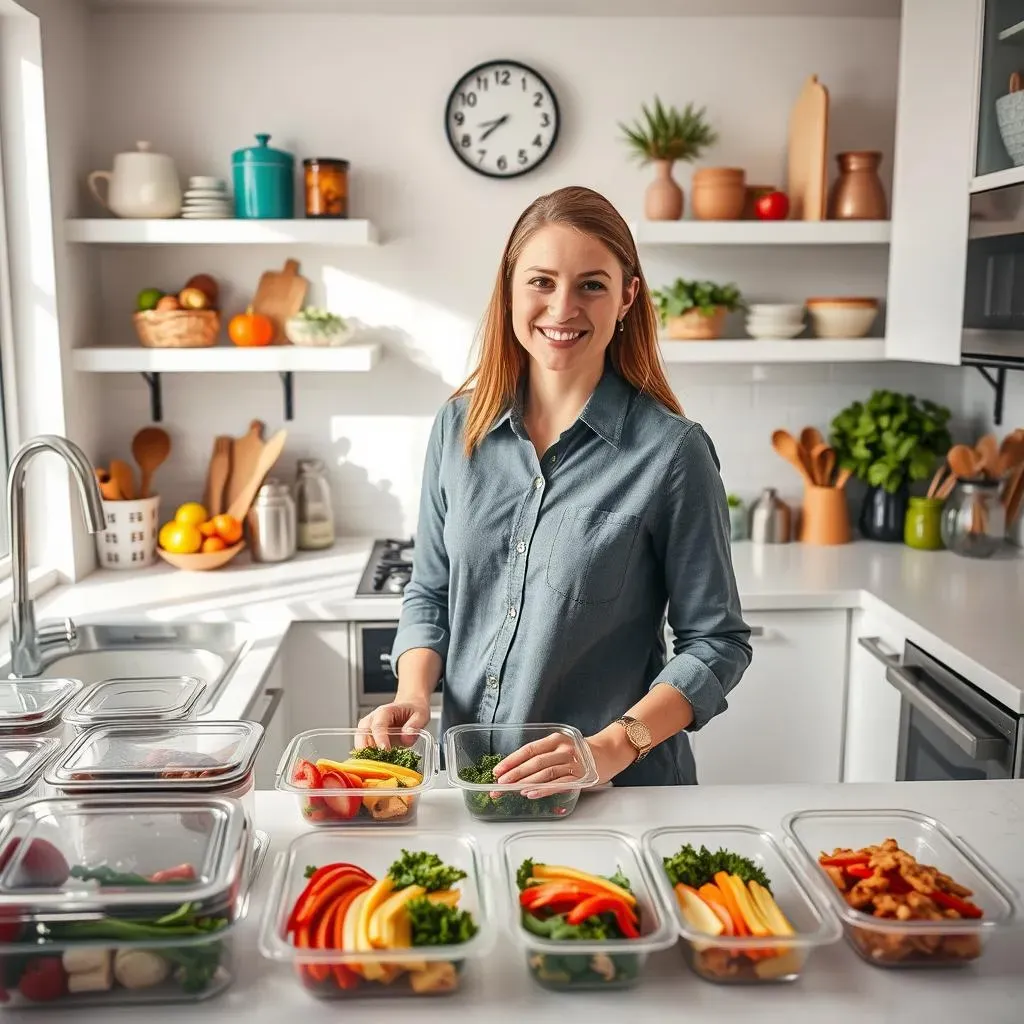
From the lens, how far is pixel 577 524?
64.0 inches

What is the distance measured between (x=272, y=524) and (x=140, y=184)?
93cm

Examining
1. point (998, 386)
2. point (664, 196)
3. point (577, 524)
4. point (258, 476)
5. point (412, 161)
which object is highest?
point (412, 161)

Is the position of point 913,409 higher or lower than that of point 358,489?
higher

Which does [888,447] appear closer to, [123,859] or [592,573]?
[592,573]

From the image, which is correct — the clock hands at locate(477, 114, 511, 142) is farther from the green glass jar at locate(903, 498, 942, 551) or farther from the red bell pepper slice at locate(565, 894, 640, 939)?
the red bell pepper slice at locate(565, 894, 640, 939)

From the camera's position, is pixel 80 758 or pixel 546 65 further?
pixel 546 65

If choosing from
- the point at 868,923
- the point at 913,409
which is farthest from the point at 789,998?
the point at 913,409

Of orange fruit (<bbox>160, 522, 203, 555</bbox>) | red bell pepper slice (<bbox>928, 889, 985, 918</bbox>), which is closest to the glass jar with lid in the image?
orange fruit (<bbox>160, 522, 203, 555</bbox>)

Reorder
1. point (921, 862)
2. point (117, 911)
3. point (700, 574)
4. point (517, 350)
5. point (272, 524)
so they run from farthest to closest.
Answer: point (272, 524) → point (517, 350) → point (700, 574) → point (921, 862) → point (117, 911)

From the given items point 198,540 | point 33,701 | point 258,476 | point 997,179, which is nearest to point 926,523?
point 997,179

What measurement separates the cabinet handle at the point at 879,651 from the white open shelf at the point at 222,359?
4.61 ft

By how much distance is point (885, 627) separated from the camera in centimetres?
261

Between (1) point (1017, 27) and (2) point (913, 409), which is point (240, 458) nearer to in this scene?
(2) point (913, 409)

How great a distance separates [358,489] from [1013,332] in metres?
1.79
